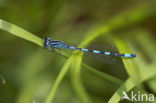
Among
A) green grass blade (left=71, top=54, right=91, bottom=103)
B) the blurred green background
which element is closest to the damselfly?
the blurred green background

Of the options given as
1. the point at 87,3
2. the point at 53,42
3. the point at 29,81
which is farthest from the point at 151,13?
the point at 29,81

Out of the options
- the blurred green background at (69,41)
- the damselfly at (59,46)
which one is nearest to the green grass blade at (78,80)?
the blurred green background at (69,41)

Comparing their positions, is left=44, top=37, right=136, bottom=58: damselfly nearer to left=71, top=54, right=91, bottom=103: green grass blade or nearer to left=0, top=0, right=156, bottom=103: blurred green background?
left=0, top=0, right=156, bottom=103: blurred green background

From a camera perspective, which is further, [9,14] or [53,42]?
[9,14]

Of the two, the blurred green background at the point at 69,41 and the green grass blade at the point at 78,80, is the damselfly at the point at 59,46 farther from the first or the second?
the green grass blade at the point at 78,80

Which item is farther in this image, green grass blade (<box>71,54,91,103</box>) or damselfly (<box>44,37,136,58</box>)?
damselfly (<box>44,37,136,58</box>)

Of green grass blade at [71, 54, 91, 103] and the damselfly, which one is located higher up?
the damselfly

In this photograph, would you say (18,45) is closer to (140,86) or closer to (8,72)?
(8,72)

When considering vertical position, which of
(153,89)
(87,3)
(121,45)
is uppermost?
(87,3)

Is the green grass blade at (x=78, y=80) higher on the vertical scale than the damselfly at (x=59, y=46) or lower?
lower
